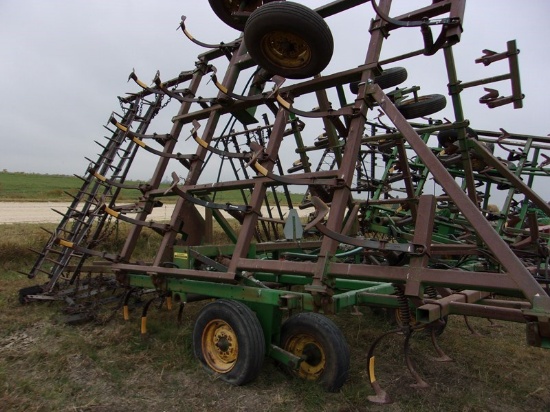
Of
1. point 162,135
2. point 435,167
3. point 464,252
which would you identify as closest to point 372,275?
point 435,167

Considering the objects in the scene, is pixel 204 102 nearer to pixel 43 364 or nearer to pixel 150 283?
pixel 150 283

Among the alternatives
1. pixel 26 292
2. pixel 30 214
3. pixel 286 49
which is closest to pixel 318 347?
pixel 286 49

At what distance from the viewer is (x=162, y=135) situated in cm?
541

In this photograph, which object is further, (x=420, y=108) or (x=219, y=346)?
(x=420, y=108)

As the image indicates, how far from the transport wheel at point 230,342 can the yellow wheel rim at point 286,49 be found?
223 centimetres

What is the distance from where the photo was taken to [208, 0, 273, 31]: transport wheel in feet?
16.5

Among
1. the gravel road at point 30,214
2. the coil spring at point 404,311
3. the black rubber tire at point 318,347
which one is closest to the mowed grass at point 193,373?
the black rubber tire at point 318,347

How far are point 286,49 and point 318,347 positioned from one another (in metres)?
2.64

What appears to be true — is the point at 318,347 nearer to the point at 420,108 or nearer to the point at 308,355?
the point at 308,355

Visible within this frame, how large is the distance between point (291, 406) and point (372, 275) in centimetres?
121

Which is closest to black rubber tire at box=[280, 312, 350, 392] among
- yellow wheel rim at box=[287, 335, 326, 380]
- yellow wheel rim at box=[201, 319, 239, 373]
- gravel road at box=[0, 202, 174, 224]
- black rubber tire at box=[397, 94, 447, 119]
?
yellow wheel rim at box=[287, 335, 326, 380]

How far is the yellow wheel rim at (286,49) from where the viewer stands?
376cm

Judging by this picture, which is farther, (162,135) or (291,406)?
(162,135)

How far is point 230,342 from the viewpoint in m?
3.82
